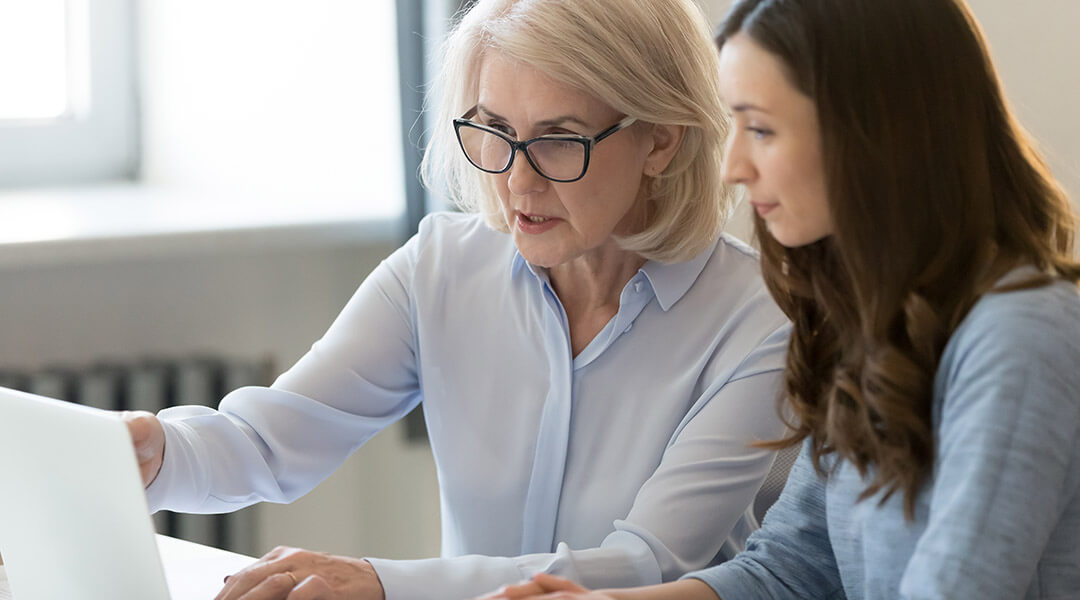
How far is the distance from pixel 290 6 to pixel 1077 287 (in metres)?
2.19

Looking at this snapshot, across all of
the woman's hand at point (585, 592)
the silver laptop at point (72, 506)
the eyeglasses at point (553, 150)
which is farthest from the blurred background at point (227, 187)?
the woman's hand at point (585, 592)

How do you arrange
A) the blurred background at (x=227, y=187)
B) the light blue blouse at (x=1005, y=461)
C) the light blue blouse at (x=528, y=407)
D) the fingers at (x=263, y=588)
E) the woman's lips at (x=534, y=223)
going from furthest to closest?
the blurred background at (x=227, y=187), the woman's lips at (x=534, y=223), the light blue blouse at (x=528, y=407), the fingers at (x=263, y=588), the light blue blouse at (x=1005, y=461)

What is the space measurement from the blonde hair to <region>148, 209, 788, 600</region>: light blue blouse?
6 centimetres

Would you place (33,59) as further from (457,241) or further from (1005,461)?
(1005,461)

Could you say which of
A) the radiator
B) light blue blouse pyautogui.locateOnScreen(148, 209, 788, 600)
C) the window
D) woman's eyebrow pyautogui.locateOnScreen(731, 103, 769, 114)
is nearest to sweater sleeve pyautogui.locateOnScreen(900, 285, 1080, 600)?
woman's eyebrow pyautogui.locateOnScreen(731, 103, 769, 114)

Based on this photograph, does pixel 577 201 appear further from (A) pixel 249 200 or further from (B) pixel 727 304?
(A) pixel 249 200

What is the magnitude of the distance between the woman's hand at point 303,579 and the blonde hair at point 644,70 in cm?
57

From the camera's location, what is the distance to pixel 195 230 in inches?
90.7

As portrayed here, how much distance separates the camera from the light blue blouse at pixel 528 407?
135cm

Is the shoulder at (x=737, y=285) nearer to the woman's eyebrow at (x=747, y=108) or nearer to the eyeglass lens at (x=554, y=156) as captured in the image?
the eyeglass lens at (x=554, y=156)

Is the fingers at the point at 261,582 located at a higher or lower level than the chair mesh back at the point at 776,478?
higher

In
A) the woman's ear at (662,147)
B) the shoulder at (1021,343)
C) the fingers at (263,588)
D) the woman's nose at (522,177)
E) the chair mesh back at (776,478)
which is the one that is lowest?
the chair mesh back at (776,478)

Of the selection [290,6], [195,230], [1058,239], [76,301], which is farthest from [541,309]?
[290,6]

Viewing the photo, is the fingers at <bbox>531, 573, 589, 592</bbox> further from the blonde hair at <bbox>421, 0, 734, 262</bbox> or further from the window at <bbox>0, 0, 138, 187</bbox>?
the window at <bbox>0, 0, 138, 187</bbox>
